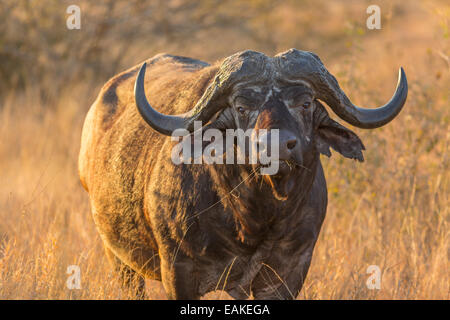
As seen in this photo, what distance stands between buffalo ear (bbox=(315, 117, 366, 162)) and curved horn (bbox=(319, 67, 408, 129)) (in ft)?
0.29

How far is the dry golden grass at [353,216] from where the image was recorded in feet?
15.3

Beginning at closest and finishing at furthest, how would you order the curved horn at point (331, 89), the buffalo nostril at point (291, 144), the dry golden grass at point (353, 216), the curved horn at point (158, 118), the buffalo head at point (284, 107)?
the buffalo nostril at point (291, 144) → the buffalo head at point (284, 107) → the curved horn at point (331, 89) → the curved horn at point (158, 118) → the dry golden grass at point (353, 216)

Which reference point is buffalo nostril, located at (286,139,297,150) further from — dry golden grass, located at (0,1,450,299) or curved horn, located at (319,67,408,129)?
dry golden grass, located at (0,1,450,299)

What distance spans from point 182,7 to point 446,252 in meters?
7.59

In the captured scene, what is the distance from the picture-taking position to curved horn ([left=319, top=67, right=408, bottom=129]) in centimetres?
370

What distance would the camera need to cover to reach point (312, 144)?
12.2 feet

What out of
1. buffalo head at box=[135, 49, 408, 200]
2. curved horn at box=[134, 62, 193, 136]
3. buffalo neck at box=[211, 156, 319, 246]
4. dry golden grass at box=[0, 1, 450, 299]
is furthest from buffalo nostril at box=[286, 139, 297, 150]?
dry golden grass at box=[0, 1, 450, 299]

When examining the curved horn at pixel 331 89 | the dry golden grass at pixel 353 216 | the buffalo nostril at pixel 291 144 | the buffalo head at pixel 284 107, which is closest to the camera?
the buffalo nostril at pixel 291 144

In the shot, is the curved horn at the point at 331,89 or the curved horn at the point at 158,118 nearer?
the curved horn at the point at 331,89

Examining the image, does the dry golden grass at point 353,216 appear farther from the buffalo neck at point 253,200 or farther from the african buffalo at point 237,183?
the buffalo neck at point 253,200

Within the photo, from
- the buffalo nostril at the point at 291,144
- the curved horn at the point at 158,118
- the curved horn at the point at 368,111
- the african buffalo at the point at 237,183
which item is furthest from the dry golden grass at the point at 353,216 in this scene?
the buffalo nostril at the point at 291,144
